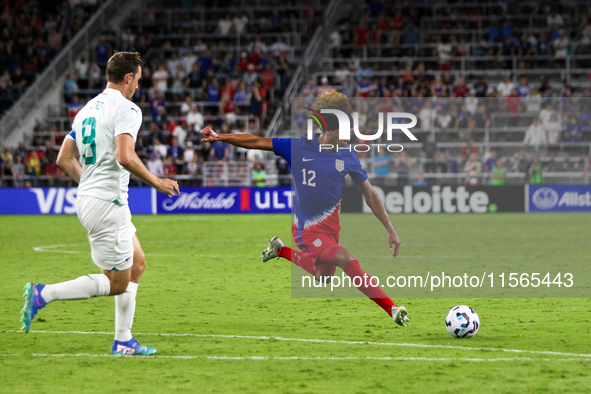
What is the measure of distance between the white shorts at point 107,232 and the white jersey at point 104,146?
0.22 ft

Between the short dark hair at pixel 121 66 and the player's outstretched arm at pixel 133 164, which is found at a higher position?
the short dark hair at pixel 121 66

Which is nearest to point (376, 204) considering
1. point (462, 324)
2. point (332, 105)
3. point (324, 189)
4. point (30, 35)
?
point (324, 189)

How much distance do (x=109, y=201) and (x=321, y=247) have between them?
2364mm

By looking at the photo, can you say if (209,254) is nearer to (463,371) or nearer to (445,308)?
→ (445,308)

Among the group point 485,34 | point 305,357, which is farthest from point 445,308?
point 485,34

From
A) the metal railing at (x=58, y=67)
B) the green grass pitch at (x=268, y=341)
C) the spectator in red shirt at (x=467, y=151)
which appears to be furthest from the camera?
the metal railing at (x=58, y=67)

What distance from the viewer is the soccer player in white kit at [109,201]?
583 centimetres

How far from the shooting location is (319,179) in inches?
301

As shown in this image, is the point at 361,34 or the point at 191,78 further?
the point at 361,34

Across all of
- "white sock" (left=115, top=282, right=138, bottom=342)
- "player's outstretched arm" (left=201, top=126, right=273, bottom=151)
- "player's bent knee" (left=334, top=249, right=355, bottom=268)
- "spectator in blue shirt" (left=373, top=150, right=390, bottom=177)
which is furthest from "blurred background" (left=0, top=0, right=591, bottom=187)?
"white sock" (left=115, top=282, right=138, bottom=342)

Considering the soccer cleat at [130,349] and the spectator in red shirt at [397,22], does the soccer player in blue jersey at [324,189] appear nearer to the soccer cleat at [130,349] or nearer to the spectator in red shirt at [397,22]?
the soccer cleat at [130,349]

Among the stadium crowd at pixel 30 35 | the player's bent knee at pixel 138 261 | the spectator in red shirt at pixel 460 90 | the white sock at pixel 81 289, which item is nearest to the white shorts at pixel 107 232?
the white sock at pixel 81 289

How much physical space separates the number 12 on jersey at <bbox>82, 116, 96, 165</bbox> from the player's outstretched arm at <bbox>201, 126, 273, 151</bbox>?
3.98 ft

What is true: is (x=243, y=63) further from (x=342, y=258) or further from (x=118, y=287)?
(x=118, y=287)
